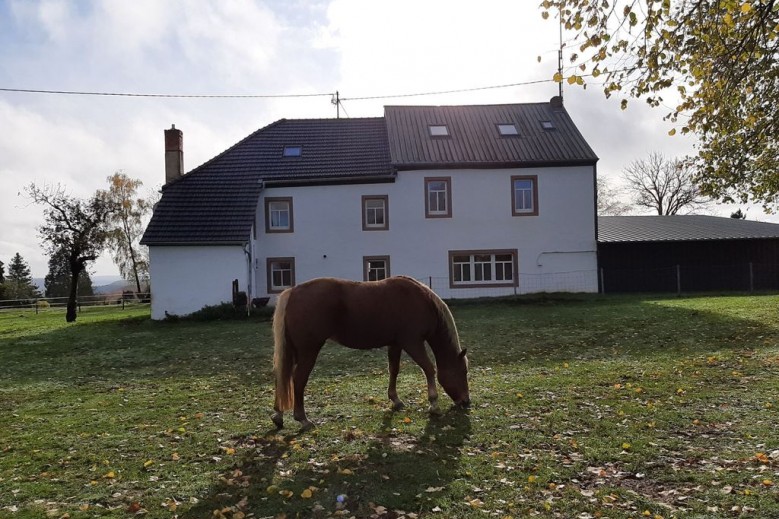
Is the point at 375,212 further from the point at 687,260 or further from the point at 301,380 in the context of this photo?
the point at 301,380

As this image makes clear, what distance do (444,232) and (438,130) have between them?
19.4 ft

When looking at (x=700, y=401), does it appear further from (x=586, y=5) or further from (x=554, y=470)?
(x=586, y=5)

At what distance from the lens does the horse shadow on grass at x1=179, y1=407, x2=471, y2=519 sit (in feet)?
15.0

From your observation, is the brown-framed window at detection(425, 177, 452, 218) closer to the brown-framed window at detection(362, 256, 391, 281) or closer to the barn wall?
the brown-framed window at detection(362, 256, 391, 281)

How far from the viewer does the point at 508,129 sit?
2728 cm

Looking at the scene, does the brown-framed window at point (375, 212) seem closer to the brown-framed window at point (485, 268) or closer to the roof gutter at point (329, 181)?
the roof gutter at point (329, 181)

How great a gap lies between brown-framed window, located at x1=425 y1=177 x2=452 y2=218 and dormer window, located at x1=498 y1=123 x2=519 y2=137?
14.4 ft

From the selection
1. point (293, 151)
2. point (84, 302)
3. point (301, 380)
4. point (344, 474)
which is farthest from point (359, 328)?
point (84, 302)

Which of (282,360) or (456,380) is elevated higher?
(282,360)

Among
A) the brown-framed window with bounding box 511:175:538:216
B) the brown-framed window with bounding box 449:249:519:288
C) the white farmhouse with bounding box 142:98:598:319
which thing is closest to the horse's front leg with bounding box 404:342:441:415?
the white farmhouse with bounding box 142:98:598:319

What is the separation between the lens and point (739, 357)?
10.5 meters

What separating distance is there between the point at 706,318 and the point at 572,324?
3733 millimetres

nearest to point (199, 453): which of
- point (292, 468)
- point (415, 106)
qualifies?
point (292, 468)

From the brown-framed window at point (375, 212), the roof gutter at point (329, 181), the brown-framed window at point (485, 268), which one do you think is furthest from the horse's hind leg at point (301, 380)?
the roof gutter at point (329, 181)
